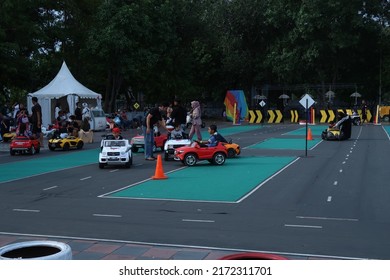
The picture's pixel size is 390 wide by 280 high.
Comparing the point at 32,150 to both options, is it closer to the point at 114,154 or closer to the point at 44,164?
the point at 44,164

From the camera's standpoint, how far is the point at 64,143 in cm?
2422

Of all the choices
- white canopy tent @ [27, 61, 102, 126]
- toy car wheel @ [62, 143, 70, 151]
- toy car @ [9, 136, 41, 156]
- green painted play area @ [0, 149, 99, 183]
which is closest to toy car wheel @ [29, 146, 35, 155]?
toy car @ [9, 136, 41, 156]

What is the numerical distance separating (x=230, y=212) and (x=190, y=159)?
7.67 metres

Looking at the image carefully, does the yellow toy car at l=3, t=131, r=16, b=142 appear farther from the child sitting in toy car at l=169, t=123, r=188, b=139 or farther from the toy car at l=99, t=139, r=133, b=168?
the toy car at l=99, t=139, r=133, b=168

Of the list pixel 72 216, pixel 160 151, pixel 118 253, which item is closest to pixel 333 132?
pixel 160 151

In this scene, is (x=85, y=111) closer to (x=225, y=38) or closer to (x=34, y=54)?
(x=34, y=54)

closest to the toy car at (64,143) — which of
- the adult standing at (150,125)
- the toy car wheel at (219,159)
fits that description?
the adult standing at (150,125)

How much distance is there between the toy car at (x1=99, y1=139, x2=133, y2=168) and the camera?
1719 cm

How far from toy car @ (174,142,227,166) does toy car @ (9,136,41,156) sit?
7448 mm

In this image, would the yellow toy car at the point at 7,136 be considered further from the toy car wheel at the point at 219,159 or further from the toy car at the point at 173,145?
the toy car wheel at the point at 219,159

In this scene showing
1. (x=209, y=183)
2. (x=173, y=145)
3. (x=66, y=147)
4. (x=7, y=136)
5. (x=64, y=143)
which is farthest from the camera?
(x=7, y=136)

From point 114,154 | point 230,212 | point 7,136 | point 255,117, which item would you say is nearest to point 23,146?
point 114,154

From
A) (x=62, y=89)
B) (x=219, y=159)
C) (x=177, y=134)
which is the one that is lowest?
(x=219, y=159)

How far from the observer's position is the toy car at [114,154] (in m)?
17.2
